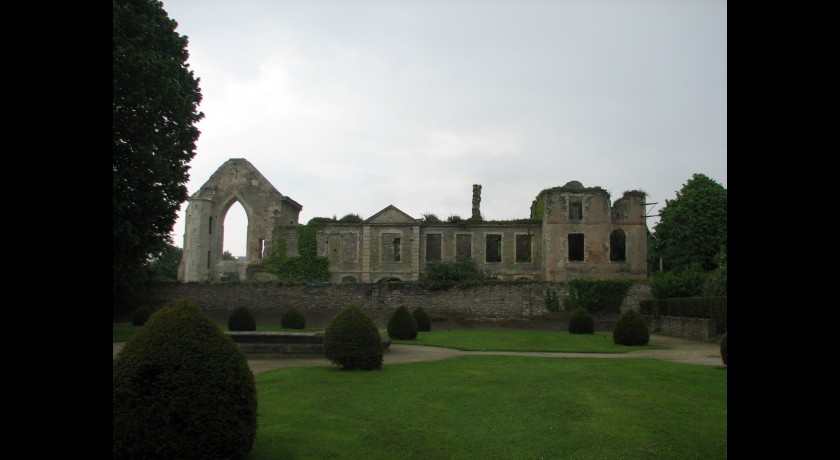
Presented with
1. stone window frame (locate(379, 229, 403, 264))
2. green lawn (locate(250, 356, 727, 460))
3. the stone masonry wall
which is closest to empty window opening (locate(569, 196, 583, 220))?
the stone masonry wall

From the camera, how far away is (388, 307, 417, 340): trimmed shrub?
21312 millimetres

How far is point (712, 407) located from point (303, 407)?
19.9 feet

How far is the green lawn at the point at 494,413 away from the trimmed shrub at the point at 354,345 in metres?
0.35

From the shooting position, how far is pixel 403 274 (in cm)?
3894

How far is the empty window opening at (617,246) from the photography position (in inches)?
1515

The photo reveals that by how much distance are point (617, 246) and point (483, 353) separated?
25055mm

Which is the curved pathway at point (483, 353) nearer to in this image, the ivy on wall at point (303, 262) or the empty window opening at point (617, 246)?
the empty window opening at point (617, 246)

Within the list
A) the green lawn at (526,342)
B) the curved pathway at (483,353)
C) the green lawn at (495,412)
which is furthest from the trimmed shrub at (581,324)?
the green lawn at (495,412)

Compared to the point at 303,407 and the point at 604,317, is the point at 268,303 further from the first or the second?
the point at 303,407

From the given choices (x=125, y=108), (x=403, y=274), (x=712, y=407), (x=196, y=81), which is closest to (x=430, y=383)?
(x=712, y=407)

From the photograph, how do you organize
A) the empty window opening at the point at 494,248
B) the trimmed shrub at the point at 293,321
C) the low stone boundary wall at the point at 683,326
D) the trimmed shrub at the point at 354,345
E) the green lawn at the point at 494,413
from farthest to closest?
the empty window opening at the point at 494,248, the trimmed shrub at the point at 293,321, the low stone boundary wall at the point at 683,326, the trimmed shrub at the point at 354,345, the green lawn at the point at 494,413

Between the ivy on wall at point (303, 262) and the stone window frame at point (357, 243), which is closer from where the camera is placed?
the ivy on wall at point (303, 262)

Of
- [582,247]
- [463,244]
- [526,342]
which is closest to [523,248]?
[582,247]

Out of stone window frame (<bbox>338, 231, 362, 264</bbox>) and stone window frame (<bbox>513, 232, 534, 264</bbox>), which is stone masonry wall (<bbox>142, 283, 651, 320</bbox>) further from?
stone window frame (<bbox>513, 232, 534, 264</bbox>)
